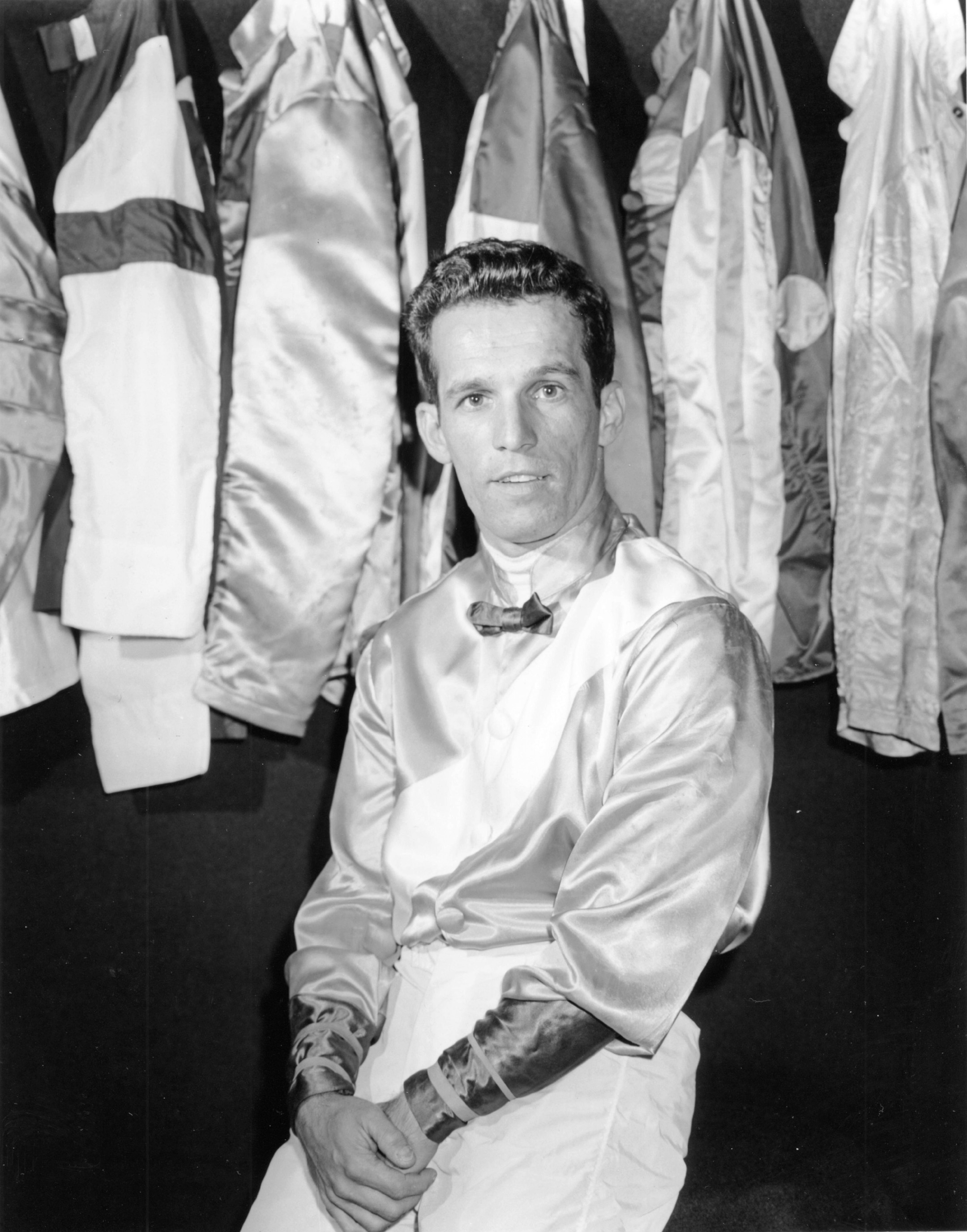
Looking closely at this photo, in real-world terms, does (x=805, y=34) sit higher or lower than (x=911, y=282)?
higher

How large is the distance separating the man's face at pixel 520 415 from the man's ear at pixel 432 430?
55 mm

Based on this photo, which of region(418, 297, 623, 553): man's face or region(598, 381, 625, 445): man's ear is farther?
region(598, 381, 625, 445): man's ear

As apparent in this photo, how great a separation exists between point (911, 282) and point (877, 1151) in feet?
4.88

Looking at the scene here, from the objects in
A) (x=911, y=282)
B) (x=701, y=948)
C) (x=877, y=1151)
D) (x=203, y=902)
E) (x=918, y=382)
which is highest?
(x=911, y=282)

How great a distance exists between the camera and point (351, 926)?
1.52 m

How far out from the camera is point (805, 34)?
207 cm

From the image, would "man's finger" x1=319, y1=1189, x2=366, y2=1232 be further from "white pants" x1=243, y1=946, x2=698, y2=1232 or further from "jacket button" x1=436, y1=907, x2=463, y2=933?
"jacket button" x1=436, y1=907, x2=463, y2=933

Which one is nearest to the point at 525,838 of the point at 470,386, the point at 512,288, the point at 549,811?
the point at 549,811

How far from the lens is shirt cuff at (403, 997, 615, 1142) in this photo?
3.98 ft

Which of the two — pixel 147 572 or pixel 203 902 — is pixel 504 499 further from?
pixel 203 902

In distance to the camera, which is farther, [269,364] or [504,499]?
[269,364]

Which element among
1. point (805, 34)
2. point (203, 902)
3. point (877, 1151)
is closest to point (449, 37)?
point (805, 34)

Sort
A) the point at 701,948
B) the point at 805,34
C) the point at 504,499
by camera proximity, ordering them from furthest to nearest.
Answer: the point at 805,34 → the point at 504,499 → the point at 701,948

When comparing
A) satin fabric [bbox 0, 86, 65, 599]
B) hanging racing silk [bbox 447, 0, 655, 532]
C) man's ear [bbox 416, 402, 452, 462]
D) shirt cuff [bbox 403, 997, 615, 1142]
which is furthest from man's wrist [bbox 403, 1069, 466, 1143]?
satin fabric [bbox 0, 86, 65, 599]
